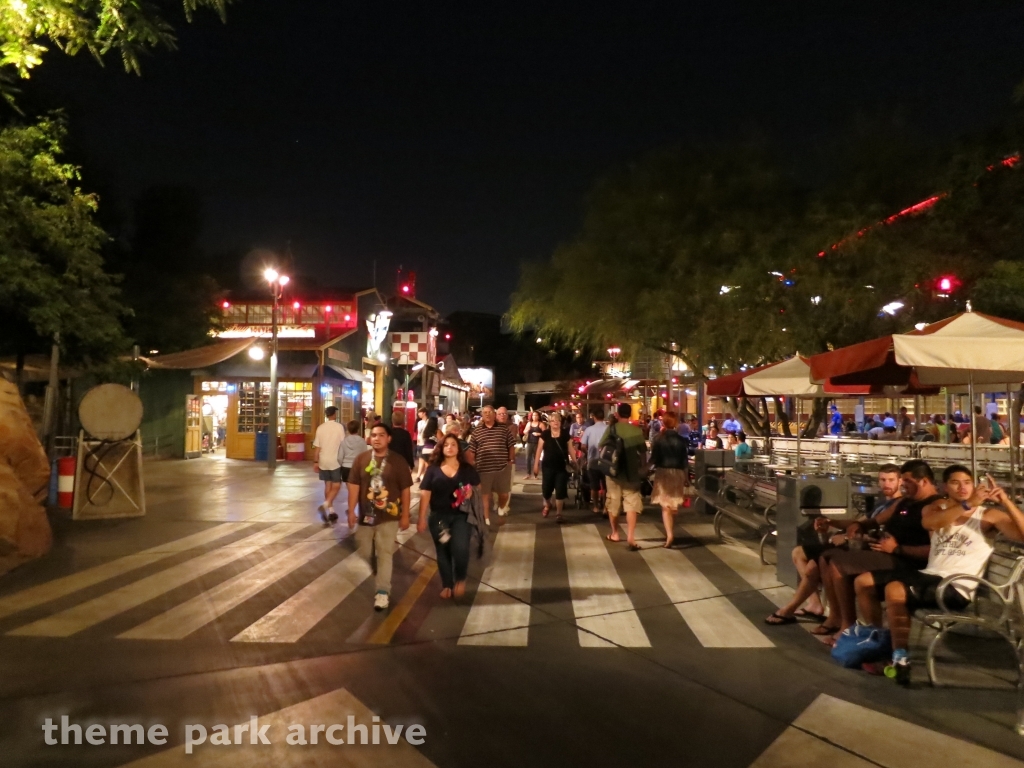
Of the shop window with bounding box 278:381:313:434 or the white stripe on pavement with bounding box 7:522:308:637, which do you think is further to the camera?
the shop window with bounding box 278:381:313:434

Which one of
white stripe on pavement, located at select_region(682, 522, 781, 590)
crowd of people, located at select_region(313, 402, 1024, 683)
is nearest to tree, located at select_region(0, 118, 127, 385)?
crowd of people, located at select_region(313, 402, 1024, 683)

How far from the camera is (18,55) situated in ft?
25.4

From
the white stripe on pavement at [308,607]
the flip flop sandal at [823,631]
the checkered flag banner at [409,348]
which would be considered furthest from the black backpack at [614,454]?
the checkered flag banner at [409,348]

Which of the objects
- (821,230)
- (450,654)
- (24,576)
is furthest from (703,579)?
(821,230)

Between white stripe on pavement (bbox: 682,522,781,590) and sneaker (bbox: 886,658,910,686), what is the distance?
2919 millimetres

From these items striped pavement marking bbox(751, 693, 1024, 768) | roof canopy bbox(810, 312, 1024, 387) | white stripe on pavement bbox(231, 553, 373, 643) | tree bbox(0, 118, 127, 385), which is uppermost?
tree bbox(0, 118, 127, 385)

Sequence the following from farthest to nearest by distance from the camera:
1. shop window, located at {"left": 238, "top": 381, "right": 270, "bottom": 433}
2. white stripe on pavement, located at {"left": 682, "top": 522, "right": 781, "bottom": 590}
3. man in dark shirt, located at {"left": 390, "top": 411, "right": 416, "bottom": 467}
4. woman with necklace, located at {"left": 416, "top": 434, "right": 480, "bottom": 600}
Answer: shop window, located at {"left": 238, "top": 381, "right": 270, "bottom": 433} → man in dark shirt, located at {"left": 390, "top": 411, "right": 416, "bottom": 467} → white stripe on pavement, located at {"left": 682, "top": 522, "right": 781, "bottom": 590} → woman with necklace, located at {"left": 416, "top": 434, "right": 480, "bottom": 600}

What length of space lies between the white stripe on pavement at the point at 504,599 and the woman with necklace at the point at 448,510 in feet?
1.19

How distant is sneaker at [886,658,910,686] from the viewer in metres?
5.45

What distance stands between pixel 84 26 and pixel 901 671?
8.64 metres

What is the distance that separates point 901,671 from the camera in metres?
5.46

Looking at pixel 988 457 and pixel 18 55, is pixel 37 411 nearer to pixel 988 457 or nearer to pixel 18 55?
pixel 18 55

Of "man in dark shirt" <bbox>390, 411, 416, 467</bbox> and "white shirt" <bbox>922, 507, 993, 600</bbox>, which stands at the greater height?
"man in dark shirt" <bbox>390, 411, 416, 467</bbox>

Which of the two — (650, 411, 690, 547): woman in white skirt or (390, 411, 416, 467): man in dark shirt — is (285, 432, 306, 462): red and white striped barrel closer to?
(390, 411, 416, 467): man in dark shirt
